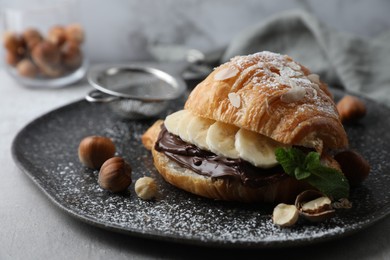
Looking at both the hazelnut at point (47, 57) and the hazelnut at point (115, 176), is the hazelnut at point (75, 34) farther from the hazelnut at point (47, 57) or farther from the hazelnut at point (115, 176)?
the hazelnut at point (115, 176)

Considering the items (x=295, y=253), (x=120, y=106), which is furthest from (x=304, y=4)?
(x=295, y=253)

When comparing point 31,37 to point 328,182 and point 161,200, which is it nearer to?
point 161,200

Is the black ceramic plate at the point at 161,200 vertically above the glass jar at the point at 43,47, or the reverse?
the black ceramic plate at the point at 161,200

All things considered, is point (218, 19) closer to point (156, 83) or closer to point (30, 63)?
point (156, 83)

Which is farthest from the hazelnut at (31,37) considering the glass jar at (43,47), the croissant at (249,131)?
the croissant at (249,131)

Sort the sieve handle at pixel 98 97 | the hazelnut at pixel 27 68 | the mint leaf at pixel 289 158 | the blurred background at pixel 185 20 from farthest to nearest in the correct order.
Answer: the blurred background at pixel 185 20
the hazelnut at pixel 27 68
the sieve handle at pixel 98 97
the mint leaf at pixel 289 158

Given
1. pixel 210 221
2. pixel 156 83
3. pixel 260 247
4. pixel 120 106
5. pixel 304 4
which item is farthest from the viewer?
pixel 304 4
